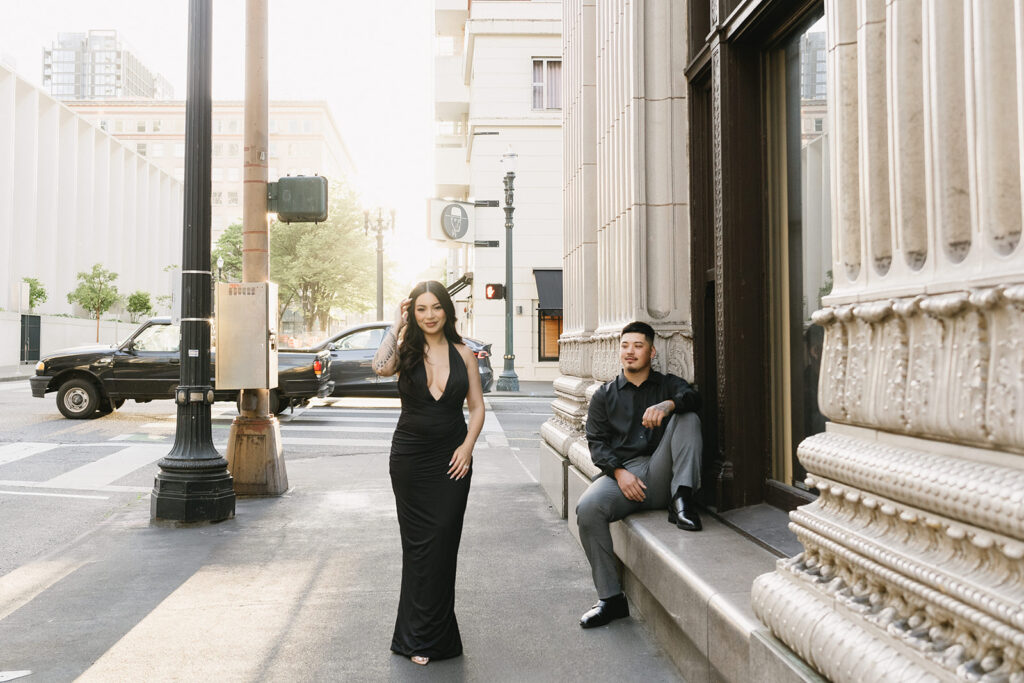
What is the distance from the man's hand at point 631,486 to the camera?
484cm

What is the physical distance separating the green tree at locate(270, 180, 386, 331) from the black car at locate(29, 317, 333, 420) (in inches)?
1541

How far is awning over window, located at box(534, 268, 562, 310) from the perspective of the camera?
3022cm

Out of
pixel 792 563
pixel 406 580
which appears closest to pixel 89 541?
pixel 406 580

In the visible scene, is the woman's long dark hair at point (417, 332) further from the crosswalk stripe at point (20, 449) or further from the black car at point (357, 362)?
the black car at point (357, 362)

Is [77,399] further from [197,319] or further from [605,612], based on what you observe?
[605,612]

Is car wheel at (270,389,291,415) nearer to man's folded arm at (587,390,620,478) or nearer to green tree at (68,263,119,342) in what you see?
man's folded arm at (587,390,620,478)

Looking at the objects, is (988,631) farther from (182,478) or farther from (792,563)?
(182,478)

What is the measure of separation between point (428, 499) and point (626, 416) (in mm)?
1424

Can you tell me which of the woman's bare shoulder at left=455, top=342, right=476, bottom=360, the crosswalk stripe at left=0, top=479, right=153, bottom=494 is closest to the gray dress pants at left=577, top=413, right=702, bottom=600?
the woman's bare shoulder at left=455, top=342, right=476, bottom=360

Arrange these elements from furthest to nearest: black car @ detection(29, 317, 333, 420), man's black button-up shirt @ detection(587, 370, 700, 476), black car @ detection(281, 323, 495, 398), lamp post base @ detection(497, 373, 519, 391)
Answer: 1. lamp post base @ detection(497, 373, 519, 391)
2. black car @ detection(281, 323, 495, 398)
3. black car @ detection(29, 317, 333, 420)
4. man's black button-up shirt @ detection(587, 370, 700, 476)

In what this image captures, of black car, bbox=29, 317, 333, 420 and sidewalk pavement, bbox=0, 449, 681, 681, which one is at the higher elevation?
black car, bbox=29, 317, 333, 420

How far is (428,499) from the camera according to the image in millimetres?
4336

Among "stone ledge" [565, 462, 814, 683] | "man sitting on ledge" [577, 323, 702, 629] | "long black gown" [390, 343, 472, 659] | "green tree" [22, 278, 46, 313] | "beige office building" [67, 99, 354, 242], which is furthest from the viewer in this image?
"beige office building" [67, 99, 354, 242]

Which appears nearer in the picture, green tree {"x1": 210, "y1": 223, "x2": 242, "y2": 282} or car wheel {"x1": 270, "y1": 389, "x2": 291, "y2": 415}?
car wheel {"x1": 270, "y1": 389, "x2": 291, "y2": 415}
